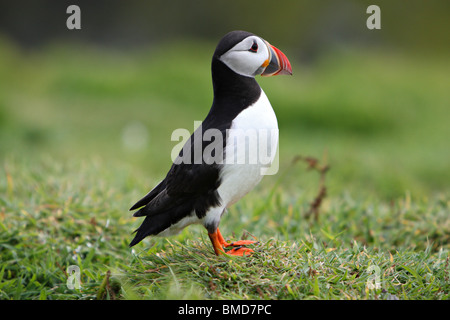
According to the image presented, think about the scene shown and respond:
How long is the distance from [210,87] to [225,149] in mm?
6835

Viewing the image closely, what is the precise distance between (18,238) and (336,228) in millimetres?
2218

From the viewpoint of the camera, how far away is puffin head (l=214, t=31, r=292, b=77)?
2.69 metres

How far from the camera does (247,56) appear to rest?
2703mm

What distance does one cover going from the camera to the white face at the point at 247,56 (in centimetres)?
269

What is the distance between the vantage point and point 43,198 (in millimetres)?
4074

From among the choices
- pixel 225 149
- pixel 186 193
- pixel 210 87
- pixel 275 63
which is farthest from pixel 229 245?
pixel 210 87

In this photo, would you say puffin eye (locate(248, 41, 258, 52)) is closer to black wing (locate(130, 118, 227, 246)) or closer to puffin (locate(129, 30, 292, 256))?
puffin (locate(129, 30, 292, 256))

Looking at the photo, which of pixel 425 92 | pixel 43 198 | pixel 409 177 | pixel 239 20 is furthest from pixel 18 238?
pixel 239 20

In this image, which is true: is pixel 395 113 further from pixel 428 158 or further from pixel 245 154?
pixel 245 154

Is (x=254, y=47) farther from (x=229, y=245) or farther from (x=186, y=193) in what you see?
(x=229, y=245)

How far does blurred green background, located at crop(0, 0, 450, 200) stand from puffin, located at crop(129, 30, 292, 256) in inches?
64.0

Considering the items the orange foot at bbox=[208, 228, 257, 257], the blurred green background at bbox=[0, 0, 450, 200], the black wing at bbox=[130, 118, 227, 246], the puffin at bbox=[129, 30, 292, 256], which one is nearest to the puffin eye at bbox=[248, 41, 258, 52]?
the puffin at bbox=[129, 30, 292, 256]

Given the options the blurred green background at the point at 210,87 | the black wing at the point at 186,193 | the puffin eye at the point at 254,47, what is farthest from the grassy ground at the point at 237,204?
the puffin eye at the point at 254,47

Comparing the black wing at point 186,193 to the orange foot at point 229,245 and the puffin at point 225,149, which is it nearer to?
the puffin at point 225,149
